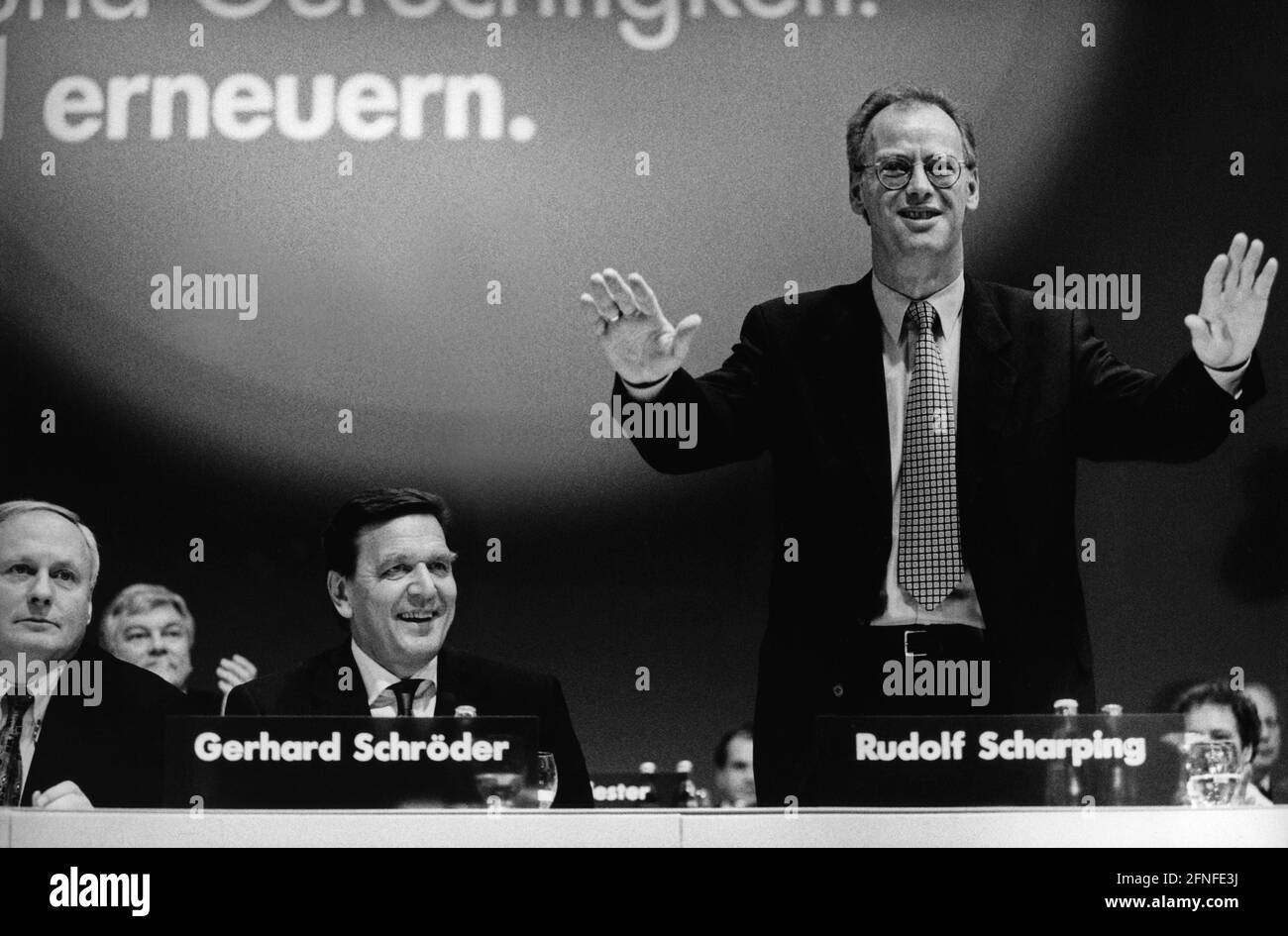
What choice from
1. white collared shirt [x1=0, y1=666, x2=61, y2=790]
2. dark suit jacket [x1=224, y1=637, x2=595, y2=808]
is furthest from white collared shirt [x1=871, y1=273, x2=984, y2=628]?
white collared shirt [x1=0, y1=666, x2=61, y2=790]

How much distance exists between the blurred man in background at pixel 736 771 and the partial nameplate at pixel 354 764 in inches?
18.1

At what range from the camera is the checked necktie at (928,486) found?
12.7ft

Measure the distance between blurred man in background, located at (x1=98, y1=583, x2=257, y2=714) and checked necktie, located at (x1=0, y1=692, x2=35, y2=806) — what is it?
0.26 metres

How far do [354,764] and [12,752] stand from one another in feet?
2.85

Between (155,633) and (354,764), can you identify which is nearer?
(354,764)

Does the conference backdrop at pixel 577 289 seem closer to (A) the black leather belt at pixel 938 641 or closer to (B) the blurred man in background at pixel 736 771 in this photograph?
(B) the blurred man in background at pixel 736 771

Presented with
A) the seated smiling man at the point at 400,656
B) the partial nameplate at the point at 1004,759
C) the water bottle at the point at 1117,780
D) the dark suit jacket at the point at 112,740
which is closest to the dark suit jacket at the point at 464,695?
the seated smiling man at the point at 400,656

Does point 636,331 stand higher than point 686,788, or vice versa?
point 636,331

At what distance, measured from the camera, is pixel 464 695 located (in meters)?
3.95

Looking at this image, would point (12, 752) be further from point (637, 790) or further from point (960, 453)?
point (960, 453)

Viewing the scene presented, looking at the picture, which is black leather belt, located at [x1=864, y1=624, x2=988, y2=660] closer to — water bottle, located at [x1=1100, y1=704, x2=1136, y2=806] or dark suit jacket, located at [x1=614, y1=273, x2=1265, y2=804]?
dark suit jacket, located at [x1=614, y1=273, x2=1265, y2=804]

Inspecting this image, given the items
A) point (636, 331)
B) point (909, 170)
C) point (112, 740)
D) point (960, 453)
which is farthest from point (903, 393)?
point (112, 740)

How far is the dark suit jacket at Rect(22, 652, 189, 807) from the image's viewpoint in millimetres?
3943
